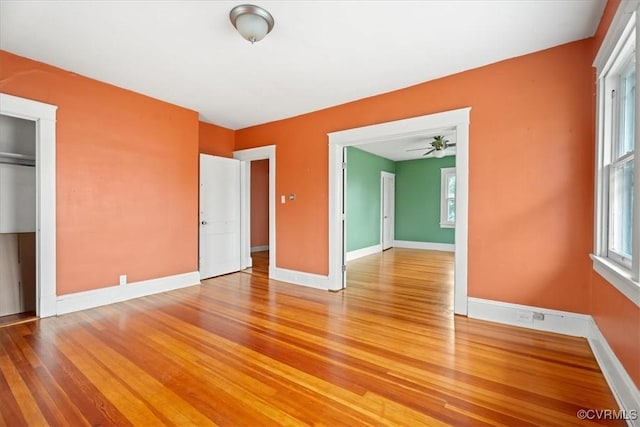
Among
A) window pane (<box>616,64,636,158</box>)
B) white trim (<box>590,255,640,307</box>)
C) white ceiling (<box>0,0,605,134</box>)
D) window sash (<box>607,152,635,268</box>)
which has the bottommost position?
white trim (<box>590,255,640,307</box>)

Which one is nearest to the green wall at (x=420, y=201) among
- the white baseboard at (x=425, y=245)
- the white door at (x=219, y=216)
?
the white baseboard at (x=425, y=245)

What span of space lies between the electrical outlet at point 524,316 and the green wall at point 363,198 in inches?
151

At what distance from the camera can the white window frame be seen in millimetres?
1559

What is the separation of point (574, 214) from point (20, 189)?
5783mm

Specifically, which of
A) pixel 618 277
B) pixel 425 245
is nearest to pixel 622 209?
pixel 618 277

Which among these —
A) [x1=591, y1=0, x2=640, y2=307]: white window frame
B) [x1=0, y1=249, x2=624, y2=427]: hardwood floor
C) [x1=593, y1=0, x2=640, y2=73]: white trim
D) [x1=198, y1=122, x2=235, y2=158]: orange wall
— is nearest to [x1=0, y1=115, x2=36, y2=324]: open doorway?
[x1=0, y1=249, x2=624, y2=427]: hardwood floor

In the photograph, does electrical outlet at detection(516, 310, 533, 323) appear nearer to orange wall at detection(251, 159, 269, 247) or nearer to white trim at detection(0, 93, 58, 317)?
white trim at detection(0, 93, 58, 317)

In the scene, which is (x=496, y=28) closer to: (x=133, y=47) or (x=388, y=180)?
(x=133, y=47)

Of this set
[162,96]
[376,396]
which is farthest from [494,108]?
[162,96]

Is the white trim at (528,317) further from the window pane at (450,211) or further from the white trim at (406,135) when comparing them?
the window pane at (450,211)

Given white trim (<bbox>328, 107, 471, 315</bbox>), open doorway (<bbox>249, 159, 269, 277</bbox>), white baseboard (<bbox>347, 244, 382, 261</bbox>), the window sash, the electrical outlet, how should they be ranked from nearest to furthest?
the window sash, the electrical outlet, white trim (<bbox>328, 107, 471, 315</bbox>), white baseboard (<bbox>347, 244, 382, 261</bbox>), open doorway (<bbox>249, 159, 269, 277</bbox>)

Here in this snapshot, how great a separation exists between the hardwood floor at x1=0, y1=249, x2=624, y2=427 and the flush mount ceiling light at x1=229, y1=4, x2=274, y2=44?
2560 mm

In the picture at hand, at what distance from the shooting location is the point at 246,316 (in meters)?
3.13

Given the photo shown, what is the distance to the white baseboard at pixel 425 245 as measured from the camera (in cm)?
774
